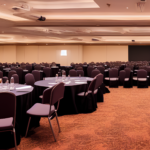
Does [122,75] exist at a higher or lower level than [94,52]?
lower

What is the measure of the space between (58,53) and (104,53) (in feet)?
19.5

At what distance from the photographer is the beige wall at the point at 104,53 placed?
23.4 m

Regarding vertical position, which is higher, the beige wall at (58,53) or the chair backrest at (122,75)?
the beige wall at (58,53)

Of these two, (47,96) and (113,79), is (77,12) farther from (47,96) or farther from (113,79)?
(47,96)

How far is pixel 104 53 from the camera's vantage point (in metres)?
23.5

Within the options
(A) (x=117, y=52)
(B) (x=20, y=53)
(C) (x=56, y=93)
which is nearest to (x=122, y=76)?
(C) (x=56, y=93)

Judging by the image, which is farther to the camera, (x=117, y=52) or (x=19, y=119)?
(x=117, y=52)

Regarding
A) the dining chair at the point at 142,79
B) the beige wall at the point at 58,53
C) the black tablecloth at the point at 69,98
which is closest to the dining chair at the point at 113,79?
the dining chair at the point at 142,79

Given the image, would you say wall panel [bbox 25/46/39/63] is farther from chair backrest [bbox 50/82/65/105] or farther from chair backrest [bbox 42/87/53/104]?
chair backrest [bbox 42/87/53/104]

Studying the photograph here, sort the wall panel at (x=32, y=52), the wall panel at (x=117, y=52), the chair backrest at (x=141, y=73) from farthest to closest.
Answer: the wall panel at (x=117, y=52), the wall panel at (x=32, y=52), the chair backrest at (x=141, y=73)

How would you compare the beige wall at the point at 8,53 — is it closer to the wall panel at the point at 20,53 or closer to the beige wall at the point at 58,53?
the beige wall at the point at 58,53

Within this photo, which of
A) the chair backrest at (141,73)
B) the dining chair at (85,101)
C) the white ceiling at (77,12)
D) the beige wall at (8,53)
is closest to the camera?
the dining chair at (85,101)

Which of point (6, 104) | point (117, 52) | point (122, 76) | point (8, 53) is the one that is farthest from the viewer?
point (117, 52)

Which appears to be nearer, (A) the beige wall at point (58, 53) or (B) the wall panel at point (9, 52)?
(B) the wall panel at point (9, 52)
